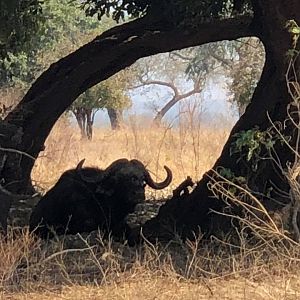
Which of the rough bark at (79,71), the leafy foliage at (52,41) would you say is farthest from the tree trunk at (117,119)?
the rough bark at (79,71)

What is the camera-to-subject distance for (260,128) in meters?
8.41

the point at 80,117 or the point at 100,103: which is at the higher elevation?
the point at 100,103

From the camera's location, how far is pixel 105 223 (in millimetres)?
10344

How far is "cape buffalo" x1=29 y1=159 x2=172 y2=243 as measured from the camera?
10.3 metres

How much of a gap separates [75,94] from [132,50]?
1064 mm

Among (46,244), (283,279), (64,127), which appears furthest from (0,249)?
(64,127)

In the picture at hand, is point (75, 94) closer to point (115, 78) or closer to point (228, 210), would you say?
point (228, 210)

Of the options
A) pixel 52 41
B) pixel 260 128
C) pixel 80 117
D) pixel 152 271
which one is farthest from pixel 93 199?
pixel 52 41

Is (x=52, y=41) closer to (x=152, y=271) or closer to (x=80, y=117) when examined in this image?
(x=80, y=117)

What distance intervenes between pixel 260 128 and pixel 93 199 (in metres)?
3.09

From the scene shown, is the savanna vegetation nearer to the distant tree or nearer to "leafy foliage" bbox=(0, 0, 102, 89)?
Result: "leafy foliage" bbox=(0, 0, 102, 89)

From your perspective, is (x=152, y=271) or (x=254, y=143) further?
(x=254, y=143)

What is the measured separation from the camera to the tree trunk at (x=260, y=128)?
8031mm

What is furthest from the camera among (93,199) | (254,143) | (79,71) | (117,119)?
(117,119)
